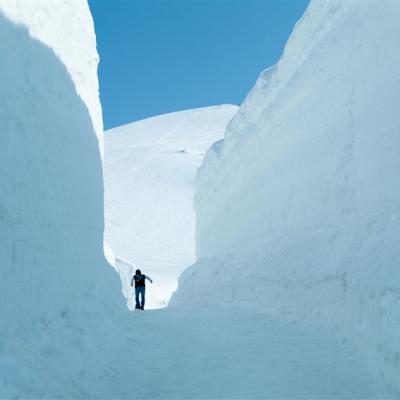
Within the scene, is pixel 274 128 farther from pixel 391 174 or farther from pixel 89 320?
pixel 89 320

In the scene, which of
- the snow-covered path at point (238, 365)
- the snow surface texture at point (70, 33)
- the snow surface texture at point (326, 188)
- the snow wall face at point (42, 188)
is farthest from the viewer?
the snow surface texture at point (326, 188)

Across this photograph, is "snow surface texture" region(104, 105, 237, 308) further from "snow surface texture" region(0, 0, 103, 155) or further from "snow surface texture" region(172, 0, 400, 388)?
"snow surface texture" region(0, 0, 103, 155)

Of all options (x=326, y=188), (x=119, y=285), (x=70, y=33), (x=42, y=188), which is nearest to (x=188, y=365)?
(x=42, y=188)

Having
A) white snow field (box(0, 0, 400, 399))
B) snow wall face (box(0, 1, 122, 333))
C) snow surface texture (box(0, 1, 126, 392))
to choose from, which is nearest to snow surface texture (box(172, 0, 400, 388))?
white snow field (box(0, 0, 400, 399))

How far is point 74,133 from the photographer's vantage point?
24.8ft

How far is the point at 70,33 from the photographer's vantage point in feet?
26.9

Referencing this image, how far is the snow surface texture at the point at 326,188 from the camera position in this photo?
20.7 ft

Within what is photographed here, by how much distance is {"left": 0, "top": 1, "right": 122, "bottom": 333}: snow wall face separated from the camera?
491 cm

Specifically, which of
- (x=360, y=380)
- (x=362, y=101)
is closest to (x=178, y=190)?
(x=362, y=101)

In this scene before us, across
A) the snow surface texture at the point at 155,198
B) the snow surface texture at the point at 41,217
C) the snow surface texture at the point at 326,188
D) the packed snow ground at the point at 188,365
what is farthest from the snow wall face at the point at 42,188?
the snow surface texture at the point at 155,198

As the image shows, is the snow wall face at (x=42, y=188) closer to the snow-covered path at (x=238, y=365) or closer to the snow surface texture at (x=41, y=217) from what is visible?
the snow surface texture at (x=41, y=217)

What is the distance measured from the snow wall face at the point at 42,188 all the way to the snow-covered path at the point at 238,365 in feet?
3.62

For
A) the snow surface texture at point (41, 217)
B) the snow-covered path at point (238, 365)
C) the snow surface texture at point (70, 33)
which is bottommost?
the snow-covered path at point (238, 365)

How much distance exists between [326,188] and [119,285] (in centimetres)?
487
